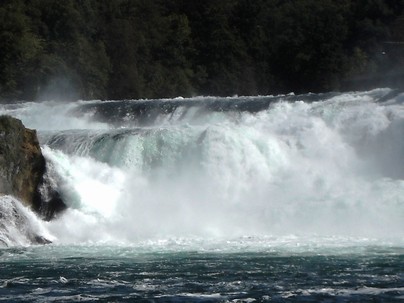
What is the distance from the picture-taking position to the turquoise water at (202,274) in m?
16.0

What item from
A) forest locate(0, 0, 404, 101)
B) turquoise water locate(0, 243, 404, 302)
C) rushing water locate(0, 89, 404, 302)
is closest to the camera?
turquoise water locate(0, 243, 404, 302)

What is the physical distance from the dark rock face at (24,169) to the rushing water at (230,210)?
1.35ft

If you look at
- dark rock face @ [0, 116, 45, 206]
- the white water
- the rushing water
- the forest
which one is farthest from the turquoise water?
the forest

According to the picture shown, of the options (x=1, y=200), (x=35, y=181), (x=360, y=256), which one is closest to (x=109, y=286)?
(x=360, y=256)

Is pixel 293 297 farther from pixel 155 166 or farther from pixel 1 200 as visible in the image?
pixel 155 166

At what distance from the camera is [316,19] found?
60.0 m

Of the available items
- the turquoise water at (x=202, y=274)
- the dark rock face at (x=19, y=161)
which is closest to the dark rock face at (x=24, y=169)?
the dark rock face at (x=19, y=161)

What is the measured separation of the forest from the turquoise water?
3180 cm

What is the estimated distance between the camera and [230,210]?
90.8 feet

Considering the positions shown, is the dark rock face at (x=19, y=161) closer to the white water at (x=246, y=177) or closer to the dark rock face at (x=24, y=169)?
the dark rock face at (x=24, y=169)

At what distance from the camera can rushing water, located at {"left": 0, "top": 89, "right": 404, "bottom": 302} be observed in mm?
17266

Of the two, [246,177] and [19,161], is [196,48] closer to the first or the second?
[246,177]

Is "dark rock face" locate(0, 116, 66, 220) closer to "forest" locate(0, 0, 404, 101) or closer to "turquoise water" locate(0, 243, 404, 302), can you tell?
"turquoise water" locate(0, 243, 404, 302)

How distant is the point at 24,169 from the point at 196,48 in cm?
3825
